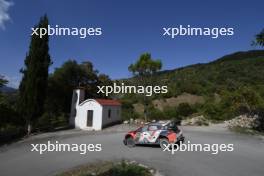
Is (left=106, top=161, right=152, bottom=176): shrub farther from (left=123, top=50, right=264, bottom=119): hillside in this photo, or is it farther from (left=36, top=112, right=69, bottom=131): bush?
(left=123, top=50, right=264, bottom=119): hillside

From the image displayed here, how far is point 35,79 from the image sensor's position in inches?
855

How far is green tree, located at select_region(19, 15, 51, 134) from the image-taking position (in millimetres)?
21281

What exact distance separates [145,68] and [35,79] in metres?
12.4

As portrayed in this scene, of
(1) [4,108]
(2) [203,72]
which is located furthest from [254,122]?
(2) [203,72]

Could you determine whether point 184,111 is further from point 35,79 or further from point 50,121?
point 35,79

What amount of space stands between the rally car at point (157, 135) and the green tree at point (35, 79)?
1022 cm

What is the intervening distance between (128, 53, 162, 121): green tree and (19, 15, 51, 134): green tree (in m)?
10.2

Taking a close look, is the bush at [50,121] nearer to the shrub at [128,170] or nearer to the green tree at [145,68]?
the green tree at [145,68]

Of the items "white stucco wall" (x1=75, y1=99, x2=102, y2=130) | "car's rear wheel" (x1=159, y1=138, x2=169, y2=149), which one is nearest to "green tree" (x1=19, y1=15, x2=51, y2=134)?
"white stucco wall" (x1=75, y1=99, x2=102, y2=130)

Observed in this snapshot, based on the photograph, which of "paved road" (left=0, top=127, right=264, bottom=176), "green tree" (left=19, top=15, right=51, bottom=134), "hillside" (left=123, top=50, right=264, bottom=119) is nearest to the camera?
"paved road" (left=0, top=127, right=264, bottom=176)

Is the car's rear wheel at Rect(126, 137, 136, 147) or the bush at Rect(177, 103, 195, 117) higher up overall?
the bush at Rect(177, 103, 195, 117)

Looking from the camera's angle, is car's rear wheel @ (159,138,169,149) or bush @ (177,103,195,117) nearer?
car's rear wheel @ (159,138,169,149)

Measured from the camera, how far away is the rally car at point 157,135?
14031 millimetres

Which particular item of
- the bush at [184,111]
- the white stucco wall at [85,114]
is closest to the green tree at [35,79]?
the white stucco wall at [85,114]
